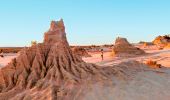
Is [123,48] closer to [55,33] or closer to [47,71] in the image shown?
[55,33]

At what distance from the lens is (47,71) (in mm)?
12375

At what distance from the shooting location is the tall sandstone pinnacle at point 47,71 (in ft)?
36.5

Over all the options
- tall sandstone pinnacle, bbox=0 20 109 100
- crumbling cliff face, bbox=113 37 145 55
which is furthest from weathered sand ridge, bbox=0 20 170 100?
crumbling cliff face, bbox=113 37 145 55

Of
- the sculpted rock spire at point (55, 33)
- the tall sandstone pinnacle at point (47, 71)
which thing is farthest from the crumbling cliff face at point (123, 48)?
the tall sandstone pinnacle at point (47, 71)

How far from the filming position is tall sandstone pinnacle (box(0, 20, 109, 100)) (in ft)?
36.5

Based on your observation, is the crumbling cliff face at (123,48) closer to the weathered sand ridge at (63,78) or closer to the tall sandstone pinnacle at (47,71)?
the weathered sand ridge at (63,78)

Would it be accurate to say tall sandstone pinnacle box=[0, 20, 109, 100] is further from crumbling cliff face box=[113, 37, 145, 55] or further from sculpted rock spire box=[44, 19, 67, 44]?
crumbling cliff face box=[113, 37, 145, 55]

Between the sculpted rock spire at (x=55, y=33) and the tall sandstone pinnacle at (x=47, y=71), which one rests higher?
the sculpted rock spire at (x=55, y=33)

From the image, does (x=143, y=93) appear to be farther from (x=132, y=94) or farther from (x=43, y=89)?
(x=43, y=89)

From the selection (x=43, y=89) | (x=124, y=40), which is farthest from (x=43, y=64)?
(x=124, y=40)

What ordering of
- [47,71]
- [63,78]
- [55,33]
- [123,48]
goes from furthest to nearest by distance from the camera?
[123,48] → [55,33] → [47,71] → [63,78]

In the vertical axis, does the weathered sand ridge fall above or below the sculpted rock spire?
below

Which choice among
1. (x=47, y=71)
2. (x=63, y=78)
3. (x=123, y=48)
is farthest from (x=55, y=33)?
(x=123, y=48)

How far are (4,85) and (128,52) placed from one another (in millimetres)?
20606
